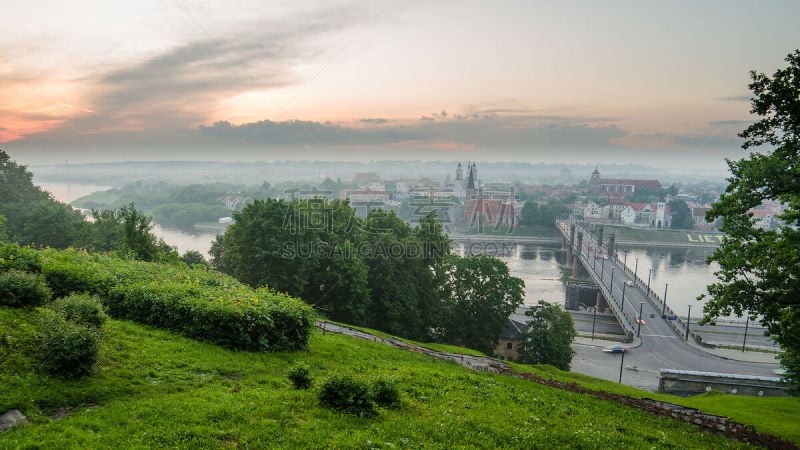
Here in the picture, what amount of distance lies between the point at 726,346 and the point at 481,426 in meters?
55.1

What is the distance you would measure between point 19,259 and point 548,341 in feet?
98.8

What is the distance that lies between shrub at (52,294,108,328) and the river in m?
57.2

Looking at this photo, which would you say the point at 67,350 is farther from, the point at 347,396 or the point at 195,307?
the point at 347,396

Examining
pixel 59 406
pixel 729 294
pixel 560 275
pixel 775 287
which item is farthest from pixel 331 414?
pixel 560 275

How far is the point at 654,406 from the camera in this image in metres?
13.1

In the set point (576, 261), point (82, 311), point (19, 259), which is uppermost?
point (19, 259)

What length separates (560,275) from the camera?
82125 millimetres

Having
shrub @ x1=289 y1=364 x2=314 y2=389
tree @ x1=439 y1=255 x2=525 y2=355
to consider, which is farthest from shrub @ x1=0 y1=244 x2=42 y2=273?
tree @ x1=439 y1=255 x2=525 y2=355

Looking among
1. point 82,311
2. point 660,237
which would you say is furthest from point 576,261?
point 82,311

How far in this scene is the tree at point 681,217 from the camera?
138500 mm

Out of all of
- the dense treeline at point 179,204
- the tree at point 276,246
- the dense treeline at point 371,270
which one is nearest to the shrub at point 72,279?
the dense treeline at point 371,270

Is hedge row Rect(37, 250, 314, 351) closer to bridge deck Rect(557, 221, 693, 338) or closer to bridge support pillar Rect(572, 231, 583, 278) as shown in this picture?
bridge deck Rect(557, 221, 693, 338)

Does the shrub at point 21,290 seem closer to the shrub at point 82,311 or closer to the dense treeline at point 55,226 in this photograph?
the shrub at point 82,311

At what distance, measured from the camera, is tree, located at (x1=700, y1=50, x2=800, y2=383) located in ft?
37.2
